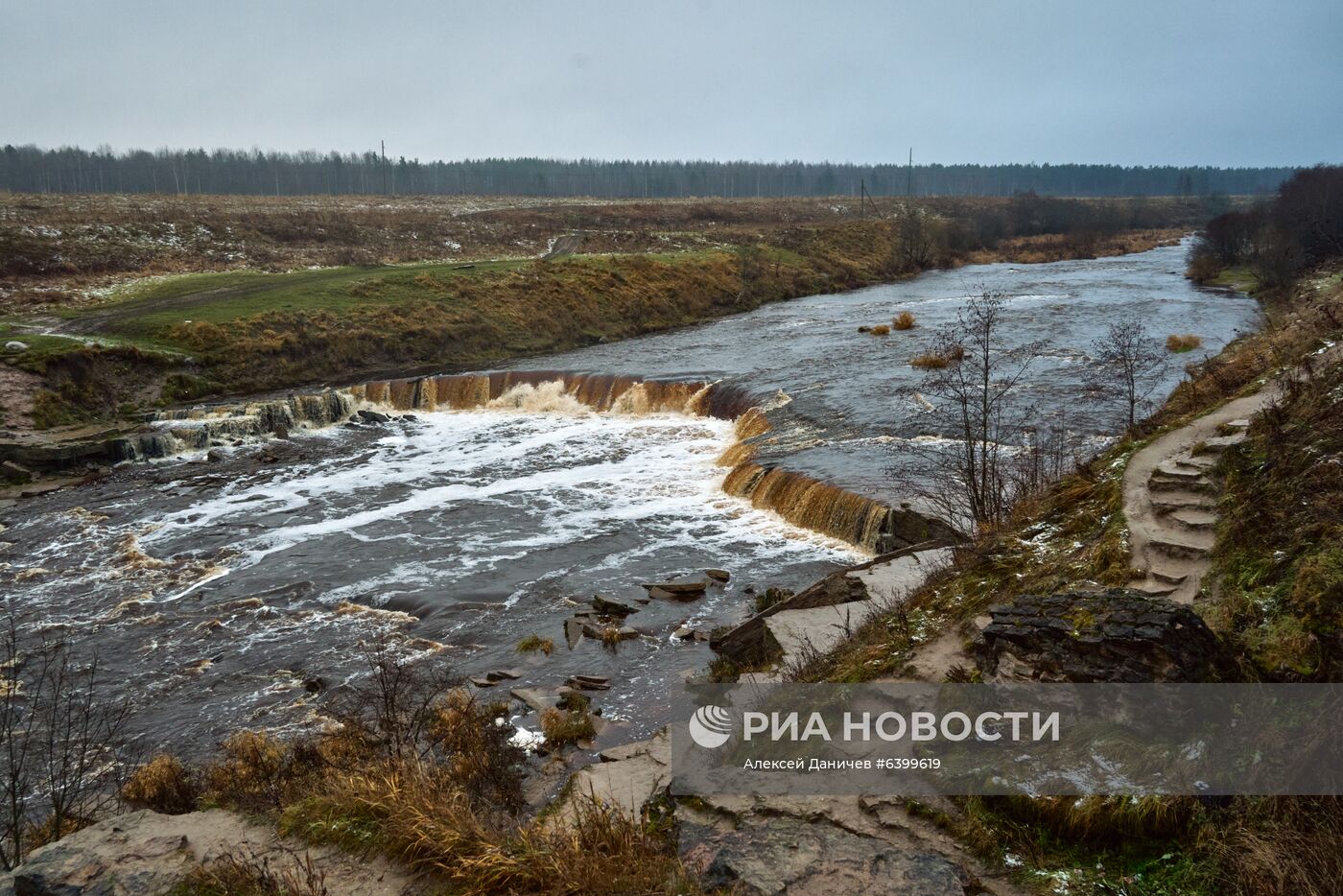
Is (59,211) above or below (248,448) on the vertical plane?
above

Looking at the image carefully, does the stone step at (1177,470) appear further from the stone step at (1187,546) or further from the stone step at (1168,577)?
the stone step at (1168,577)

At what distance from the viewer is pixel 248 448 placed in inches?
1061

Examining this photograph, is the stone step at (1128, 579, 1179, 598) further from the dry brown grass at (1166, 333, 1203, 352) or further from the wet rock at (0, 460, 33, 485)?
the wet rock at (0, 460, 33, 485)

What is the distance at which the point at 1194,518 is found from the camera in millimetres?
10062

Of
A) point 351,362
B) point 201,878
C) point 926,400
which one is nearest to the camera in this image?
point 201,878

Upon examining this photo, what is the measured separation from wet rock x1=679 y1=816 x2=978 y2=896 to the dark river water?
4.21m

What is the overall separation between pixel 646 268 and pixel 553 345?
11.2 metres

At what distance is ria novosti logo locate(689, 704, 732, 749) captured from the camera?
8.51 metres

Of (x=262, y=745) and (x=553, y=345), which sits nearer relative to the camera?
(x=262, y=745)

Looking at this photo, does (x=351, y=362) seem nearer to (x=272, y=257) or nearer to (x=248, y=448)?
(x=248, y=448)

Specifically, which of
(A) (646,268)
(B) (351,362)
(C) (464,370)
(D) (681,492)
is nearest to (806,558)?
(D) (681,492)

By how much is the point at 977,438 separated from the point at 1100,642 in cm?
969

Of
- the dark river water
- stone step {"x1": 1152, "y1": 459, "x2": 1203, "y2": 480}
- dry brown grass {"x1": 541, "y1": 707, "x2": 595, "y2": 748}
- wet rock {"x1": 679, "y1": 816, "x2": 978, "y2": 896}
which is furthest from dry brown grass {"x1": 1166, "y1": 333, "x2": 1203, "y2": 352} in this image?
wet rock {"x1": 679, "y1": 816, "x2": 978, "y2": 896}

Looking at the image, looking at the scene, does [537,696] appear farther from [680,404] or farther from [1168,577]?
[680,404]
